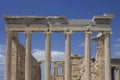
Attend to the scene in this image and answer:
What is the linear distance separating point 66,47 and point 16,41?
7.05 m

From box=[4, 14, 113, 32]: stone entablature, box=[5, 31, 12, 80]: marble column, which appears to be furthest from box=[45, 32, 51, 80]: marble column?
box=[5, 31, 12, 80]: marble column

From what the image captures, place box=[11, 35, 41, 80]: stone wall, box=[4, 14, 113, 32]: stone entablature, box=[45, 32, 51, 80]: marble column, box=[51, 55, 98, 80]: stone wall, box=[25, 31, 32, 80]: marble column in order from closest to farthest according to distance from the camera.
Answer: box=[45, 32, 51, 80]: marble column, box=[25, 31, 32, 80]: marble column, box=[4, 14, 113, 32]: stone entablature, box=[11, 35, 41, 80]: stone wall, box=[51, 55, 98, 80]: stone wall

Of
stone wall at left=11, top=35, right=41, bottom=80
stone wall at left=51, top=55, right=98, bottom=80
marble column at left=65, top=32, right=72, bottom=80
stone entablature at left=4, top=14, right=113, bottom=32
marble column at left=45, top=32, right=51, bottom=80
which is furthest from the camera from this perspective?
stone wall at left=51, top=55, right=98, bottom=80

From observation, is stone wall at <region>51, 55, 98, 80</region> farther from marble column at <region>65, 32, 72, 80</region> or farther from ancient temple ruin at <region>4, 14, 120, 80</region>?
marble column at <region>65, 32, 72, 80</region>

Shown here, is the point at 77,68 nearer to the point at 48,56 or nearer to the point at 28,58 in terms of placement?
the point at 48,56

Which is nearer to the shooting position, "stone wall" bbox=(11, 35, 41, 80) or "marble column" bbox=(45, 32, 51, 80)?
"marble column" bbox=(45, 32, 51, 80)

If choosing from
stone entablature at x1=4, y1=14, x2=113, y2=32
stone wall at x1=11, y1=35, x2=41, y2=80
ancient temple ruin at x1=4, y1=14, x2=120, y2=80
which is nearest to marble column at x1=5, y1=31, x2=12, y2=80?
ancient temple ruin at x1=4, y1=14, x2=120, y2=80

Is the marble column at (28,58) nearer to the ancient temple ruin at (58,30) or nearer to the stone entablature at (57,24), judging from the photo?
the ancient temple ruin at (58,30)

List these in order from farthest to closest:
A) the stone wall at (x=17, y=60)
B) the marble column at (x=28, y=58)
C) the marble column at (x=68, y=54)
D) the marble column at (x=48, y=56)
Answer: the stone wall at (x=17, y=60), the marble column at (x=68, y=54), the marble column at (x=28, y=58), the marble column at (x=48, y=56)

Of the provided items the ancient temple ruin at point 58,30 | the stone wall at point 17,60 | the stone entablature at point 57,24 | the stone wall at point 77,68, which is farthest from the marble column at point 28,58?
the stone wall at point 77,68

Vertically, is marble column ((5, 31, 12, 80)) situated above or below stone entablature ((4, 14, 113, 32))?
below

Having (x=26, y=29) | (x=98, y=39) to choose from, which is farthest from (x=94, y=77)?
(x=26, y=29)

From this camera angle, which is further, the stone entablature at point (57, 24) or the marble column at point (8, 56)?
the stone entablature at point (57, 24)

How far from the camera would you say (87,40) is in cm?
5584
